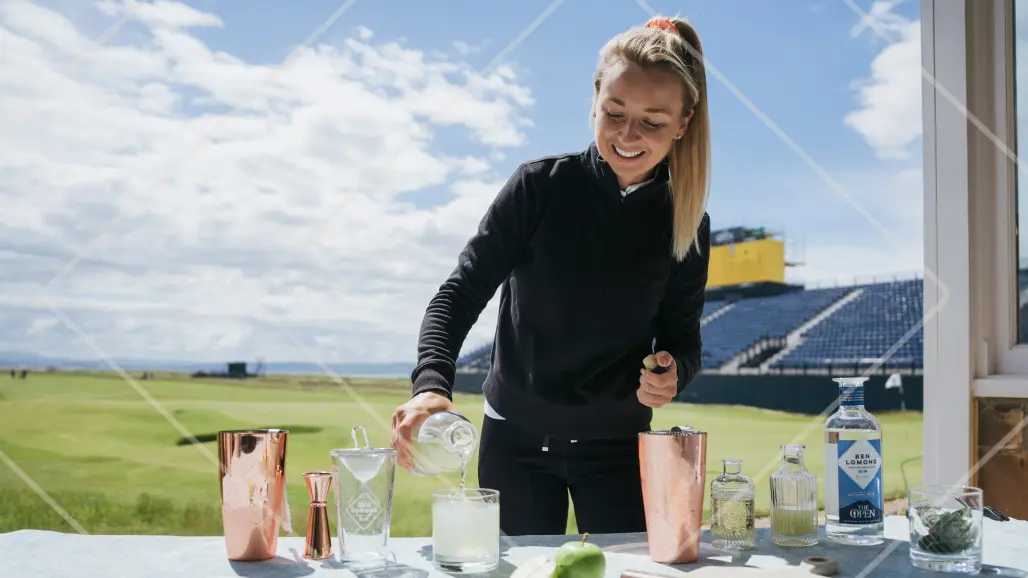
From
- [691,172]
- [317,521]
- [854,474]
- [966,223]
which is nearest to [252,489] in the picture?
[317,521]

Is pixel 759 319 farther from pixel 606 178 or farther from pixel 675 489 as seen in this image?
pixel 675 489

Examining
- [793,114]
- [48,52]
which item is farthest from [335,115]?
[793,114]

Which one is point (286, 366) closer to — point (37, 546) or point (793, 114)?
point (37, 546)

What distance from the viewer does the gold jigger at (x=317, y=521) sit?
96cm

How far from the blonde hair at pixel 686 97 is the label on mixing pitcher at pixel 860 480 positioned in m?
0.44

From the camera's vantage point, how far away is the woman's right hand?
0.93m

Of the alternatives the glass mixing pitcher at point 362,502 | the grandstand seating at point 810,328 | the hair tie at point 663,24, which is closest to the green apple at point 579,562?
the glass mixing pitcher at point 362,502

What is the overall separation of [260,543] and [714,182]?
0.91 m

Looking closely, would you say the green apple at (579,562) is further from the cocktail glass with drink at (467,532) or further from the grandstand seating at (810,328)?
the grandstand seating at (810,328)

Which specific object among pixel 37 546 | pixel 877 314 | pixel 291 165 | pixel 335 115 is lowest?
pixel 37 546

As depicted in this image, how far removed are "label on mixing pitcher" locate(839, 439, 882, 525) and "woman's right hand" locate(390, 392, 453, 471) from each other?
495mm

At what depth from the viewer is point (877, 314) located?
4.10 m

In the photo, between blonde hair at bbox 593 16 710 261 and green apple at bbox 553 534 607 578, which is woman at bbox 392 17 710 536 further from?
green apple at bbox 553 534 607 578

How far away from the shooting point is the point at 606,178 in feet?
4.40
